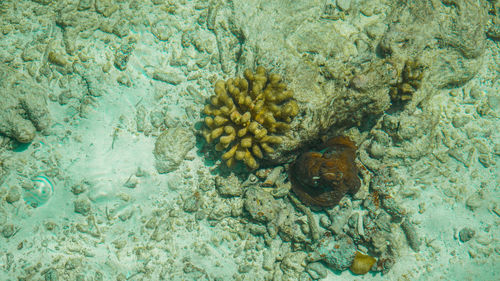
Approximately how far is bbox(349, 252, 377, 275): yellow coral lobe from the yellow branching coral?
2.15m

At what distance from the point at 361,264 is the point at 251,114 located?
9.09 ft

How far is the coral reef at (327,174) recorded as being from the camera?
12.7ft

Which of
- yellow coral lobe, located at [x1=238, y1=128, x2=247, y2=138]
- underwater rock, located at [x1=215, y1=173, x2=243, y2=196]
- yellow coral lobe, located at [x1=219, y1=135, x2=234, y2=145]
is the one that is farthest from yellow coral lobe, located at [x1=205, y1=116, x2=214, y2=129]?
underwater rock, located at [x1=215, y1=173, x2=243, y2=196]

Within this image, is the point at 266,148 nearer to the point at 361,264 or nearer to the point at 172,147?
the point at 172,147

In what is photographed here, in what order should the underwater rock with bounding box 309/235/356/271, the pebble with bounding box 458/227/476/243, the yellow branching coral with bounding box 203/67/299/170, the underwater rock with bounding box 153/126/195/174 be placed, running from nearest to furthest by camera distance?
the yellow branching coral with bounding box 203/67/299/170
the underwater rock with bounding box 153/126/195/174
the underwater rock with bounding box 309/235/356/271
the pebble with bounding box 458/227/476/243

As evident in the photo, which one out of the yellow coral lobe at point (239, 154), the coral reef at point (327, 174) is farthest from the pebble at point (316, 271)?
the yellow coral lobe at point (239, 154)

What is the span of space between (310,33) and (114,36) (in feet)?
9.45

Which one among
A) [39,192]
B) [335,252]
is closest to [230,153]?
[335,252]

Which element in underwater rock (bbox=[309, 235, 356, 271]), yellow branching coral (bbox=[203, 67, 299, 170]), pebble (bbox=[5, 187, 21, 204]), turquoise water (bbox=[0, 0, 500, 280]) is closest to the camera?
yellow branching coral (bbox=[203, 67, 299, 170])

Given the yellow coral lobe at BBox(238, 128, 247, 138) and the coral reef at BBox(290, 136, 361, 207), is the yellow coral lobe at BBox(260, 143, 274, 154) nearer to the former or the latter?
the yellow coral lobe at BBox(238, 128, 247, 138)

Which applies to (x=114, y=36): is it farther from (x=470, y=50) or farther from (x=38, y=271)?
(x=470, y=50)

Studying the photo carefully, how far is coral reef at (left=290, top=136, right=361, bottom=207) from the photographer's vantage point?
3.87 metres

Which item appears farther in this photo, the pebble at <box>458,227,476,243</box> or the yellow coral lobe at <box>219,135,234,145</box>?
the pebble at <box>458,227,476,243</box>

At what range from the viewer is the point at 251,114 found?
3.85 metres
